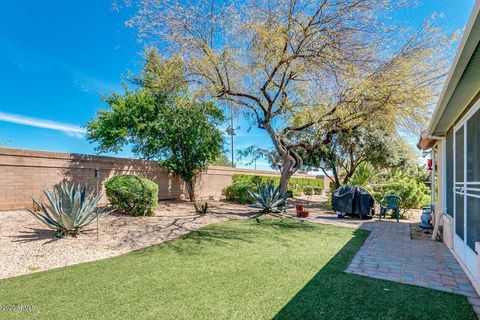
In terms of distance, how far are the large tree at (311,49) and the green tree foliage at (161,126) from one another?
207cm

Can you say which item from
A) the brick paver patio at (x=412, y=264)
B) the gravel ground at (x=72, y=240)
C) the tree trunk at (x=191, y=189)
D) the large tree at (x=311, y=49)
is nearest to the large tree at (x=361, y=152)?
the large tree at (x=311, y=49)

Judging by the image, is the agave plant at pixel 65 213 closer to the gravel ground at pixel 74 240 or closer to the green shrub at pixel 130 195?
the gravel ground at pixel 74 240

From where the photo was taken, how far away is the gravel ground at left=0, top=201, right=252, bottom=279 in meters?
4.93

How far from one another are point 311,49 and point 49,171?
949cm

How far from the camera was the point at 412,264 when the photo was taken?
499cm

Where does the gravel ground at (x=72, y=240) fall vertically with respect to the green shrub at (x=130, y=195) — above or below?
below

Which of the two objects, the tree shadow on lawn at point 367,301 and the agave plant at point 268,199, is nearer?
the tree shadow on lawn at point 367,301

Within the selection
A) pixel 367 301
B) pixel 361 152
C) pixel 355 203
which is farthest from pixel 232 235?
pixel 361 152

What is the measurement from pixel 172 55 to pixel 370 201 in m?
8.75

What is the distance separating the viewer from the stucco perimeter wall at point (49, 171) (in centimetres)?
872

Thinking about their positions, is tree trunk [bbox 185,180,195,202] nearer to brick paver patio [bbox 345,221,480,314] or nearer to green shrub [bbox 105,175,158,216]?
green shrub [bbox 105,175,158,216]

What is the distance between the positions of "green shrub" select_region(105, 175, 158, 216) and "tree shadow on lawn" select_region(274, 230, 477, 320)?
678 centimetres

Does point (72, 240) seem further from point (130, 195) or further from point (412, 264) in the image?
point (412, 264)

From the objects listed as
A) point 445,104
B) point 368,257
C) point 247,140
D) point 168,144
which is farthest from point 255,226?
point 247,140
